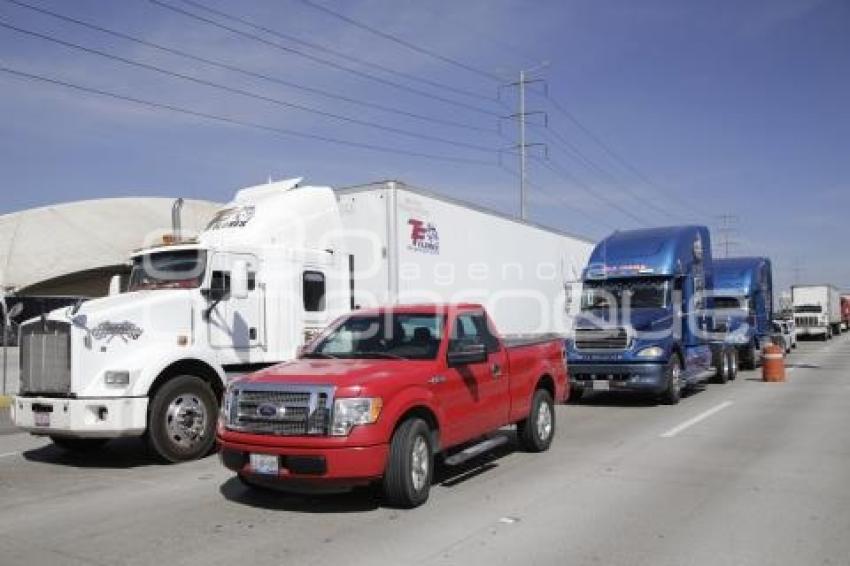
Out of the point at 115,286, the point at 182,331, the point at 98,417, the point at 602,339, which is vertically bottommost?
the point at 98,417

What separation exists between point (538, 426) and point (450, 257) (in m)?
5.10

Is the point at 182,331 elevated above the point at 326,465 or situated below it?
above

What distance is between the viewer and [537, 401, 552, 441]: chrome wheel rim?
31.8 feet

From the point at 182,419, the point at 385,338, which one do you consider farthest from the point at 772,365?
the point at 182,419

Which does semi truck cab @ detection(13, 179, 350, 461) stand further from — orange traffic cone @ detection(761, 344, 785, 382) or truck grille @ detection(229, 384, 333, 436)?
orange traffic cone @ detection(761, 344, 785, 382)

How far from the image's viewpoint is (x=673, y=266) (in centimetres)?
1605

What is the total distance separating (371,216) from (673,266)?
6.76m

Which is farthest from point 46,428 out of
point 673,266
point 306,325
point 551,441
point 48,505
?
point 673,266

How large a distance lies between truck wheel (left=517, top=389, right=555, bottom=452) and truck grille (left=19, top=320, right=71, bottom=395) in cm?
519

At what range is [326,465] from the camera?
641cm

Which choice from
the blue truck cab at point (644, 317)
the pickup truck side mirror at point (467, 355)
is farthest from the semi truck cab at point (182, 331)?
the blue truck cab at point (644, 317)

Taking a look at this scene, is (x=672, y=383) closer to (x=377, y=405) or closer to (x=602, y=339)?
(x=602, y=339)

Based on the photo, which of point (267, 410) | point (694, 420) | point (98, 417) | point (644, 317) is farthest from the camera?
point (644, 317)

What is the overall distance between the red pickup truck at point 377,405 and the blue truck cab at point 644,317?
6429 mm
